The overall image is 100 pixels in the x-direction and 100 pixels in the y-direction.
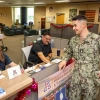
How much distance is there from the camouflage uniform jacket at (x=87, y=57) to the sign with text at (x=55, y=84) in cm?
16

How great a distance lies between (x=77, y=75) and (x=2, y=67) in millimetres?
1099

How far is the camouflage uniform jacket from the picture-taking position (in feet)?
5.31

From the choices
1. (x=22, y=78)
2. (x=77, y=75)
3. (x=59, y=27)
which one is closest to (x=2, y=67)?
(x=22, y=78)

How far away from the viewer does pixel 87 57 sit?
164 centimetres

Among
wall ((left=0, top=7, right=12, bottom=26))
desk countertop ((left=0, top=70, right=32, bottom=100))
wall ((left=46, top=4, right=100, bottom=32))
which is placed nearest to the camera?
desk countertop ((left=0, top=70, right=32, bottom=100))

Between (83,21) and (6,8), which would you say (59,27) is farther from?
(6,8)

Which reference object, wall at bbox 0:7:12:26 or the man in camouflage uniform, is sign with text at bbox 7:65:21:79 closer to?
the man in camouflage uniform

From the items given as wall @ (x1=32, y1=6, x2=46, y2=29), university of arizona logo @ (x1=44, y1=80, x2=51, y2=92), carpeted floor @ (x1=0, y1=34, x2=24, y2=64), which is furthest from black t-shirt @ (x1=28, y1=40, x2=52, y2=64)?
wall @ (x1=32, y1=6, x2=46, y2=29)

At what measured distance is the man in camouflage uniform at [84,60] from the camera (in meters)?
1.61

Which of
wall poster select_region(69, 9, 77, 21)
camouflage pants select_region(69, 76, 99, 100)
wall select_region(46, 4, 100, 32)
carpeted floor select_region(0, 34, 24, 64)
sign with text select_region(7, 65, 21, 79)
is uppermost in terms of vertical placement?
wall select_region(46, 4, 100, 32)

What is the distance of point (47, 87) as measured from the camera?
1456 mm

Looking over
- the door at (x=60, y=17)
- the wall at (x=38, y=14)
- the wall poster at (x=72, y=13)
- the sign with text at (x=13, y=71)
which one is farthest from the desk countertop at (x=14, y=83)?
the wall at (x=38, y=14)

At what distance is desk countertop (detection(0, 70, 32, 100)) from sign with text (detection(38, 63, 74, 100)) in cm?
15

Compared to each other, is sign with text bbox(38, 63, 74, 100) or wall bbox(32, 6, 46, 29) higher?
wall bbox(32, 6, 46, 29)
